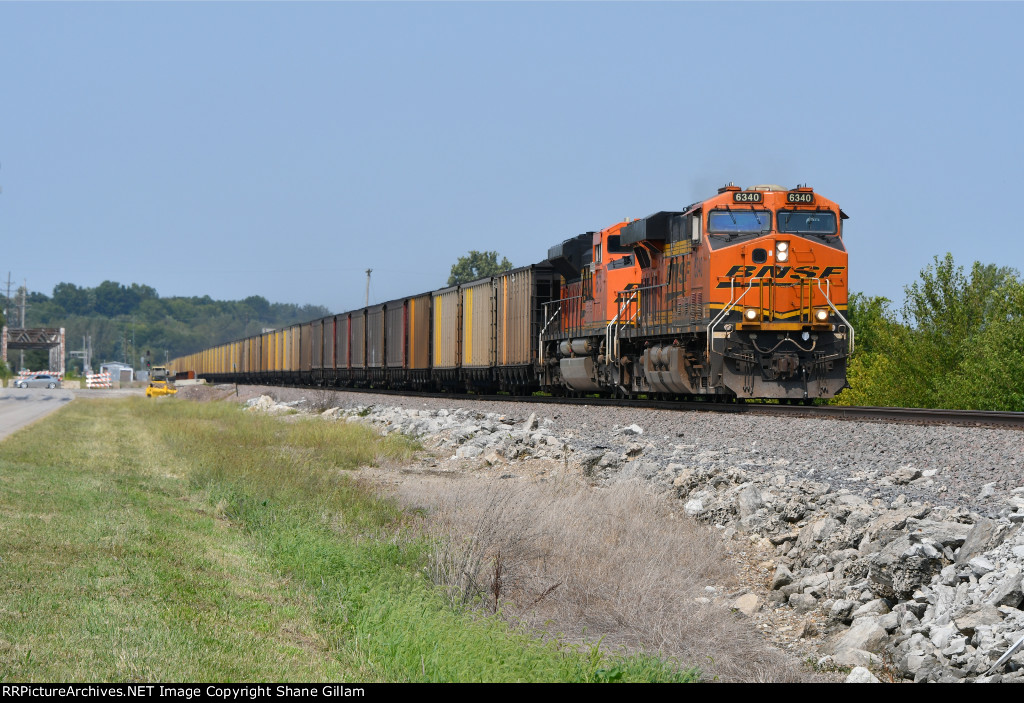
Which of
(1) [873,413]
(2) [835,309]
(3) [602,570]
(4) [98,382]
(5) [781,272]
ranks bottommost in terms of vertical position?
(3) [602,570]

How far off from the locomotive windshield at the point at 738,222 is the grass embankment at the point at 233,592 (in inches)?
365

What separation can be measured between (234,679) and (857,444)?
8.91 meters

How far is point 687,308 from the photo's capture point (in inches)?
769

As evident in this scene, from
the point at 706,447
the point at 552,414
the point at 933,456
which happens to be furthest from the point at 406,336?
the point at 933,456

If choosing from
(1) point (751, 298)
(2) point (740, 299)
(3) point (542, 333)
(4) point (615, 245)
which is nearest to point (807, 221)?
(1) point (751, 298)

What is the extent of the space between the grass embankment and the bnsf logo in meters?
8.75

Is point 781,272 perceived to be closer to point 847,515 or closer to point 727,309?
point 727,309

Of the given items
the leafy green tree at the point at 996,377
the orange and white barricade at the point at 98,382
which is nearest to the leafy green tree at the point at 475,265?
the orange and white barricade at the point at 98,382

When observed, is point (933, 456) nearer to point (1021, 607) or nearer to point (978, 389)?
point (1021, 607)

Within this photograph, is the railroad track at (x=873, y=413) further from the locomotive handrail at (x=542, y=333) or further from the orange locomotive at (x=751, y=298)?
the locomotive handrail at (x=542, y=333)

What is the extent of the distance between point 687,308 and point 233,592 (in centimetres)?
1377

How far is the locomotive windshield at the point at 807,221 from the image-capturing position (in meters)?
19.2

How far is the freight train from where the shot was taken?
730 inches

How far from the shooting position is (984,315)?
49375 millimetres
